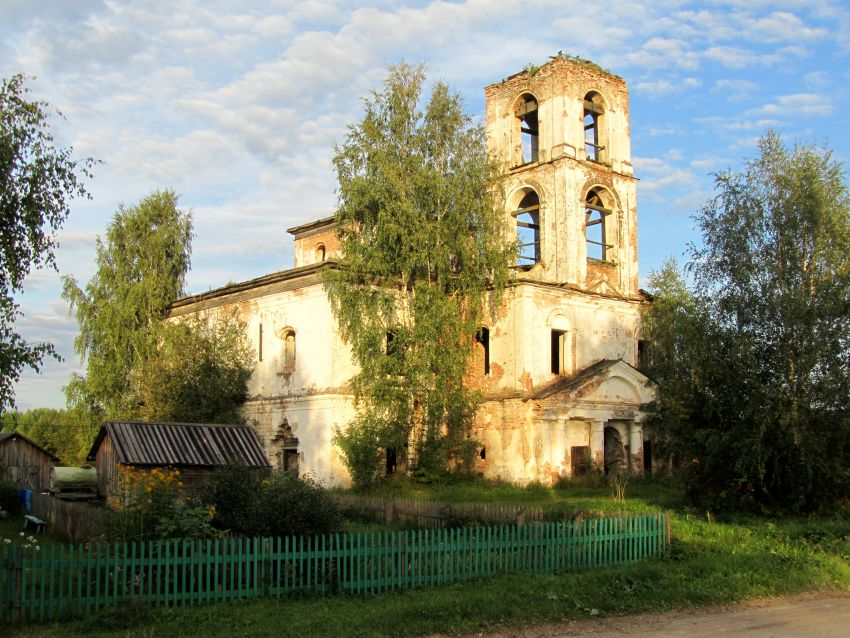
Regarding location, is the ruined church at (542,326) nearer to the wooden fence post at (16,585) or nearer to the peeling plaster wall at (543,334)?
the peeling plaster wall at (543,334)

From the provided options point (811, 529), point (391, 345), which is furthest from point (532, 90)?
point (811, 529)

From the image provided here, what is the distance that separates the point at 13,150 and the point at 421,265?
18054 mm

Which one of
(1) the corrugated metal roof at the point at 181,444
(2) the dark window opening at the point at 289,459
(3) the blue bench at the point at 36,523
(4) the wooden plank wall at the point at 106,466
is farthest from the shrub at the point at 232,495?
(2) the dark window opening at the point at 289,459

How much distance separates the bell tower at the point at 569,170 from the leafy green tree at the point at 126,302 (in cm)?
1623

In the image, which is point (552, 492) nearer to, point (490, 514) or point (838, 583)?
point (490, 514)

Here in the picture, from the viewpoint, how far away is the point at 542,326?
31.4 meters

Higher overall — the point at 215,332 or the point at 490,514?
the point at 215,332

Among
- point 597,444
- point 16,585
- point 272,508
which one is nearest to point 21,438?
point 597,444

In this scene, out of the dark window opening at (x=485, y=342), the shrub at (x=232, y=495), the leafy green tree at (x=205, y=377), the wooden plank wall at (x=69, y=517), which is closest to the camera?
the shrub at (x=232, y=495)

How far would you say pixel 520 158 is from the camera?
35156 millimetres

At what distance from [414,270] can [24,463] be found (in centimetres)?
2052

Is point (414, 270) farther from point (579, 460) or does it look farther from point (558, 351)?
point (579, 460)

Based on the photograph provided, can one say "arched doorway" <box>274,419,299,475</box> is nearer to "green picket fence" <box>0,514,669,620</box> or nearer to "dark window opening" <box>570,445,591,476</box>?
"dark window opening" <box>570,445,591,476</box>

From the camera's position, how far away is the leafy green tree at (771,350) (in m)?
19.7
